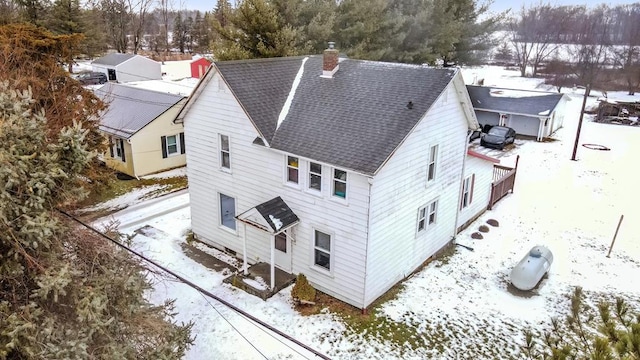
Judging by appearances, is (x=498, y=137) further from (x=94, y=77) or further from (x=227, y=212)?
(x=94, y=77)

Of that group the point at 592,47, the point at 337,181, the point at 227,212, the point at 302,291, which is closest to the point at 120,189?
the point at 227,212

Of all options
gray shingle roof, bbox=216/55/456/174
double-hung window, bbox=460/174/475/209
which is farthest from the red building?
double-hung window, bbox=460/174/475/209

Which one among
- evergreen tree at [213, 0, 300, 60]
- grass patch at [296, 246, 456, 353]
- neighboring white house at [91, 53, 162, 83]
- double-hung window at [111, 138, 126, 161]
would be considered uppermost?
evergreen tree at [213, 0, 300, 60]

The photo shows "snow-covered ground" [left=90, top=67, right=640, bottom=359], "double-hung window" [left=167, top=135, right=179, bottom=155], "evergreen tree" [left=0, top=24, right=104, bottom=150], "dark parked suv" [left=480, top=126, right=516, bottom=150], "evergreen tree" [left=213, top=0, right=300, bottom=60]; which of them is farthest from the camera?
"dark parked suv" [left=480, top=126, right=516, bottom=150]

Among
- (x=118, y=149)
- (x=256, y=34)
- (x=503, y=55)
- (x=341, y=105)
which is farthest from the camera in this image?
(x=503, y=55)

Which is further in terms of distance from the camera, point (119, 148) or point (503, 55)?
point (503, 55)

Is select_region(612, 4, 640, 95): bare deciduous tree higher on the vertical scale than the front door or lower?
higher

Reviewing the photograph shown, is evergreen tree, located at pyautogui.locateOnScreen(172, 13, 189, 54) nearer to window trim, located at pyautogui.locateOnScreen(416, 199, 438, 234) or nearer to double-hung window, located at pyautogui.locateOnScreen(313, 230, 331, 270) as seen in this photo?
→ window trim, located at pyautogui.locateOnScreen(416, 199, 438, 234)

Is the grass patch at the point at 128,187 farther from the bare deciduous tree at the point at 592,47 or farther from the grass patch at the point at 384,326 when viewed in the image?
the bare deciduous tree at the point at 592,47
